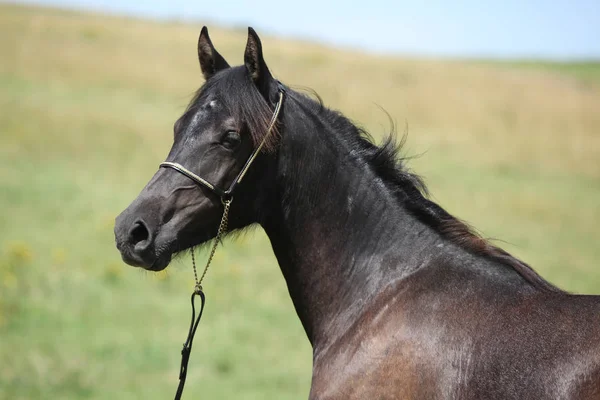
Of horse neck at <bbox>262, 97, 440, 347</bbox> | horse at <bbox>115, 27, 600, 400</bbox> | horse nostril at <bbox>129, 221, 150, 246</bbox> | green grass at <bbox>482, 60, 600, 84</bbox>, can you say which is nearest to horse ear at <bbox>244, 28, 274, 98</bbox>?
horse at <bbox>115, 27, 600, 400</bbox>

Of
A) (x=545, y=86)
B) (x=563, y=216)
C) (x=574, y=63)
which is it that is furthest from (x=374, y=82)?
(x=574, y=63)

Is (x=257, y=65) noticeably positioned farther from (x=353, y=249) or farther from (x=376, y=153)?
(x=353, y=249)

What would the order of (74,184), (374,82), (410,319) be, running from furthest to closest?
1. (374,82)
2. (74,184)
3. (410,319)

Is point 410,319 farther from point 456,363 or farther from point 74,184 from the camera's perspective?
point 74,184

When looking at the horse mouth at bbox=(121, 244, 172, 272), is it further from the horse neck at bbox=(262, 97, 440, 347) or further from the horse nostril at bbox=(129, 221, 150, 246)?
the horse neck at bbox=(262, 97, 440, 347)

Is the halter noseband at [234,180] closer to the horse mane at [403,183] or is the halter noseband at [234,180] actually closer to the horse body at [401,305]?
the horse body at [401,305]

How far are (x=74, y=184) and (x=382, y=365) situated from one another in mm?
16262

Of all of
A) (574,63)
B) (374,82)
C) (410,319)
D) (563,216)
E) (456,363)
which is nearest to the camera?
(456,363)

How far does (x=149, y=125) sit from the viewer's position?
2353cm

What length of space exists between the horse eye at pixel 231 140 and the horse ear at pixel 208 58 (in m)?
0.52

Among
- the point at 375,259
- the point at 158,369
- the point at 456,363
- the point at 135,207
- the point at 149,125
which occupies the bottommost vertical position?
the point at 158,369

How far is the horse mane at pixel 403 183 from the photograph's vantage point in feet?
11.9

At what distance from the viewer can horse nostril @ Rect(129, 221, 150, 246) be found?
349 cm

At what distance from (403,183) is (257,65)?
1.00 metres
